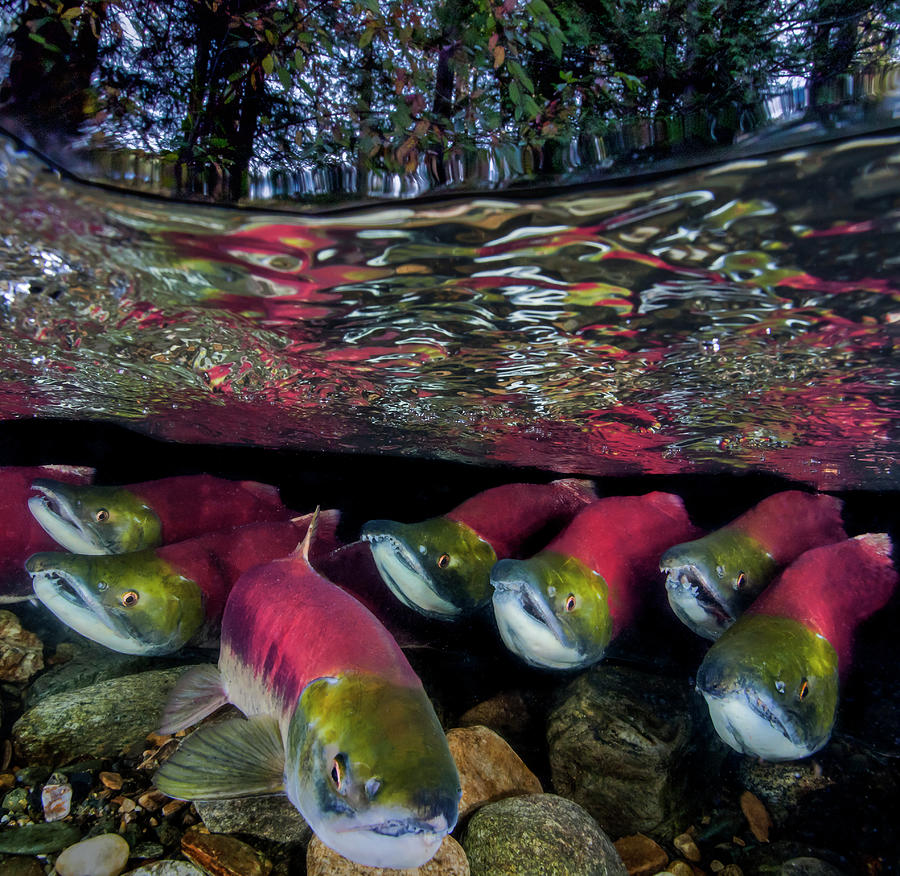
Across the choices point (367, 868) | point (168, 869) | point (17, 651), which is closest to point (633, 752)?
point (367, 868)

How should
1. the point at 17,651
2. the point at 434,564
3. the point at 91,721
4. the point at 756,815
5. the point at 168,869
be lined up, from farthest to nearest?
A: the point at 17,651
the point at 434,564
the point at 756,815
the point at 91,721
the point at 168,869

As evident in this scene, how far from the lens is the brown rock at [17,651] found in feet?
14.6

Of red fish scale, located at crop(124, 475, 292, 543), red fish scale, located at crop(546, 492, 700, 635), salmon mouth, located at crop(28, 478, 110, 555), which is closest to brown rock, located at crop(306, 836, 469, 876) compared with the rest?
red fish scale, located at crop(546, 492, 700, 635)

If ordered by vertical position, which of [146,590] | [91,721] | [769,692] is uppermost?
[146,590]

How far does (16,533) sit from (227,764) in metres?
3.96

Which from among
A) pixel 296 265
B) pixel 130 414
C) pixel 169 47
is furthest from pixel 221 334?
pixel 130 414

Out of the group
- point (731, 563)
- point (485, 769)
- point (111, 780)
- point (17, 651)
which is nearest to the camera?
point (111, 780)

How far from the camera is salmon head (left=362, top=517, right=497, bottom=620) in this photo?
365 cm

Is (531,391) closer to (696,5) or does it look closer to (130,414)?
(696,5)

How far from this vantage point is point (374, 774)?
6.12 feet

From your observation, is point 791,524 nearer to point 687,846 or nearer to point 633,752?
point 633,752

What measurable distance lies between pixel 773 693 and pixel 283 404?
18.0 feet

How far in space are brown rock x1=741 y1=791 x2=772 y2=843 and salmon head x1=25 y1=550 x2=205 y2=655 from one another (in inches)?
159

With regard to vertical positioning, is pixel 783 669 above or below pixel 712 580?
below
